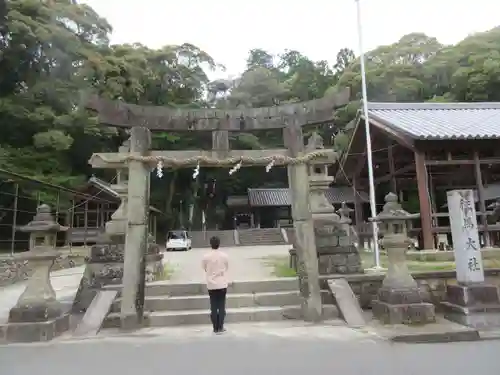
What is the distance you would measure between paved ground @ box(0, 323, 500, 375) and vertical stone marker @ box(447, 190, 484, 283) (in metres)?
1.60

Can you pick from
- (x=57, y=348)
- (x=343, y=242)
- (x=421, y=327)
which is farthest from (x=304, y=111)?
(x=57, y=348)

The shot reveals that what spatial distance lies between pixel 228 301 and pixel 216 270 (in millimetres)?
1749

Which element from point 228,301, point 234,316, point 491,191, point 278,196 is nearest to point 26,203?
point 228,301

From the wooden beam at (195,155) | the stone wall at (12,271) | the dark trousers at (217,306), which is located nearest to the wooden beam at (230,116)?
the wooden beam at (195,155)

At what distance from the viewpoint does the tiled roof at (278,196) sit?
35291 millimetres

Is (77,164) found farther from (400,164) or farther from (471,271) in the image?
(471,271)

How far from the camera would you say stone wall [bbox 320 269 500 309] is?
776cm

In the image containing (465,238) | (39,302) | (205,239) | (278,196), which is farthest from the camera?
(278,196)

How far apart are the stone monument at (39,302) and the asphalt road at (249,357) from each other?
349 millimetres

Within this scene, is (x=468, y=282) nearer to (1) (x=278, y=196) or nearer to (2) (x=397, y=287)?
(2) (x=397, y=287)

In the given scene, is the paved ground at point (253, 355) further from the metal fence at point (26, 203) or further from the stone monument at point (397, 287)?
the metal fence at point (26, 203)

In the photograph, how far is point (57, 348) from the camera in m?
5.79

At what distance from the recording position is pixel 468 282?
6.92m

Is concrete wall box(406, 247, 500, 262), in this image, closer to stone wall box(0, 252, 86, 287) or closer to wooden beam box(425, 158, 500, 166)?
wooden beam box(425, 158, 500, 166)
